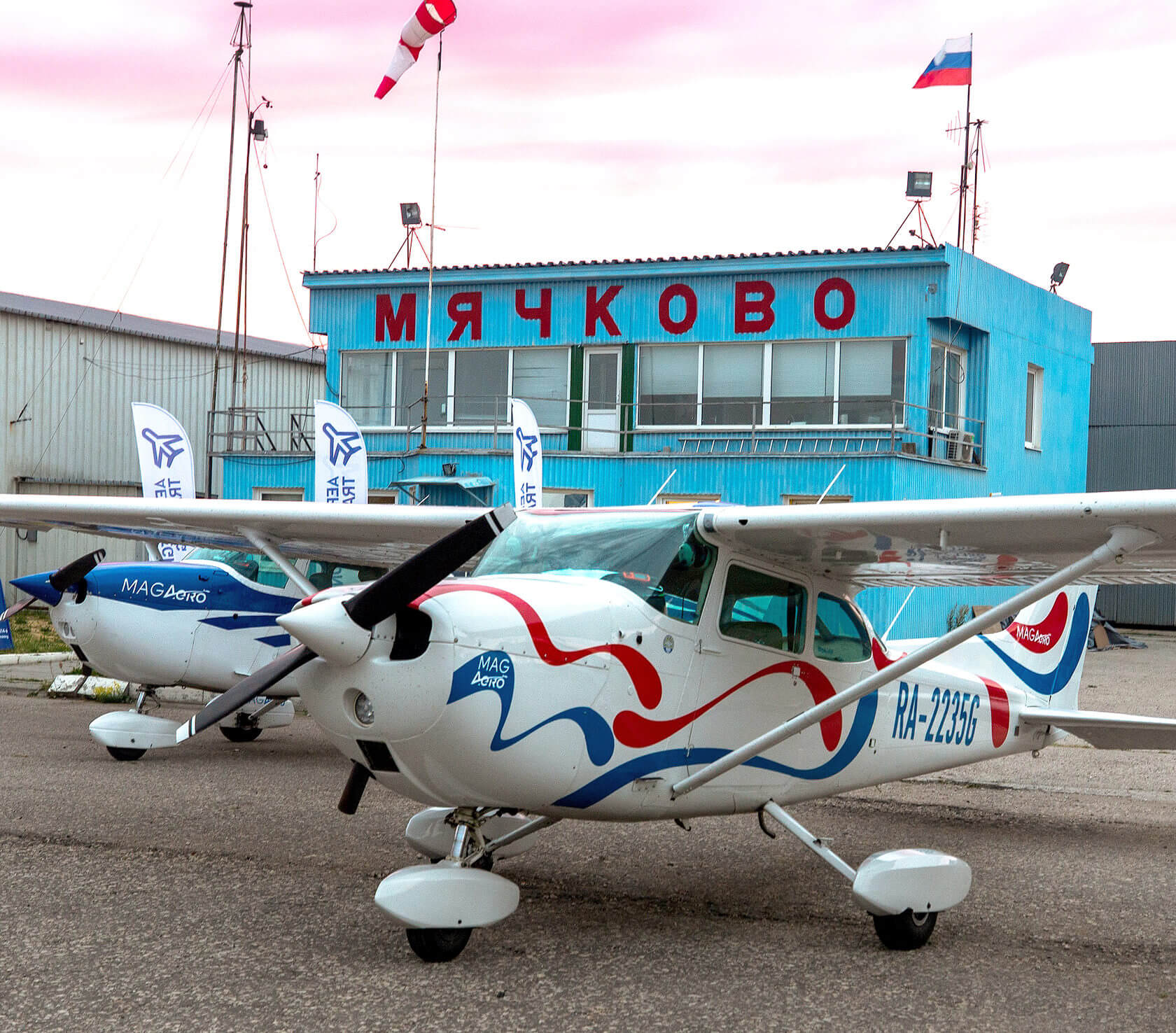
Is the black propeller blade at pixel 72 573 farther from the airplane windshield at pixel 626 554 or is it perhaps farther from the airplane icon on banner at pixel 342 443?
the airplane icon on banner at pixel 342 443

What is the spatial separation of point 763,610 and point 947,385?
16.5m

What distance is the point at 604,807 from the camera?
573 centimetres

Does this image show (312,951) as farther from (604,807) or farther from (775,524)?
(775,524)

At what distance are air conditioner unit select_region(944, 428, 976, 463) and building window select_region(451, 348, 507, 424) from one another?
7765mm

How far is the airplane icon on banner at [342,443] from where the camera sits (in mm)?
16328

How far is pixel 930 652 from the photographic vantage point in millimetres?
5977

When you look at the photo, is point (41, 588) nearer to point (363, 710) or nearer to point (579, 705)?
point (363, 710)

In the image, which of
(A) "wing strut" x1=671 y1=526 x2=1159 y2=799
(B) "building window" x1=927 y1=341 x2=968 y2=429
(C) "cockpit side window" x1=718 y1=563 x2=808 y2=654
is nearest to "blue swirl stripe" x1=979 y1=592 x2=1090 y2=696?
(C) "cockpit side window" x1=718 y1=563 x2=808 y2=654

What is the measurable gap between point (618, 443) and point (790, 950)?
56.9 ft

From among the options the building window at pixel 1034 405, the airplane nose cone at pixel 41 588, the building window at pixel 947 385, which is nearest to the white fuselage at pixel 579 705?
the airplane nose cone at pixel 41 588

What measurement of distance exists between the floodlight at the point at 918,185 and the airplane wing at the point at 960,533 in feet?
55.3

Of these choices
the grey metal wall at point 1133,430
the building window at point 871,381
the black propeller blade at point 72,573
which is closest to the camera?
the black propeller blade at point 72,573

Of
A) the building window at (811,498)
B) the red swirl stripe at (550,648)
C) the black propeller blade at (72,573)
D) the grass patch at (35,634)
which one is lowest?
the grass patch at (35,634)

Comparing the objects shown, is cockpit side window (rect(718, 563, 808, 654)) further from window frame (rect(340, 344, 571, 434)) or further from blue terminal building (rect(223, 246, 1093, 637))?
window frame (rect(340, 344, 571, 434))
